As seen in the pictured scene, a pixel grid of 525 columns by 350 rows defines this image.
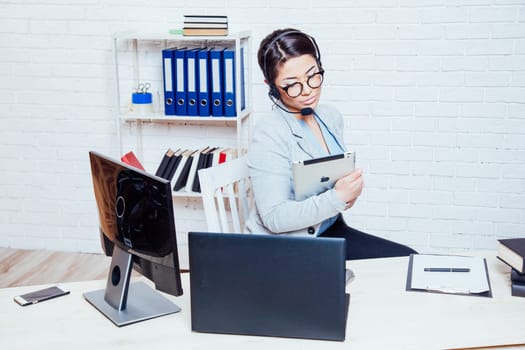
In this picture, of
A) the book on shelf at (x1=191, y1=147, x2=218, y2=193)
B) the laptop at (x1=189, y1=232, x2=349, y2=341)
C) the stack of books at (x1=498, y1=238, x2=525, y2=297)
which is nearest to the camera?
the laptop at (x1=189, y1=232, x2=349, y2=341)

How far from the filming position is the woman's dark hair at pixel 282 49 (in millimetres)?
2141

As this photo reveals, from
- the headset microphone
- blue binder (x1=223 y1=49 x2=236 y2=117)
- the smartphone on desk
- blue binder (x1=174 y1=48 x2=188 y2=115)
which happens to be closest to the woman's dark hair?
the headset microphone

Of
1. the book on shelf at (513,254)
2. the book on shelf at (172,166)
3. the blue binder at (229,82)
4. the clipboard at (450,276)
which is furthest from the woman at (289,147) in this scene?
the book on shelf at (172,166)

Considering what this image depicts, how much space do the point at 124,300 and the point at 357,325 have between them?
22.9 inches

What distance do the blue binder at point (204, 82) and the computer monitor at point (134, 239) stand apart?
4.96 feet

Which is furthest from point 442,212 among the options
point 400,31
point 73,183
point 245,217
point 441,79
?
point 73,183

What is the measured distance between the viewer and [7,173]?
3.84 meters

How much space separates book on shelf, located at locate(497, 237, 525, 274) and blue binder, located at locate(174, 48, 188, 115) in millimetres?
1867

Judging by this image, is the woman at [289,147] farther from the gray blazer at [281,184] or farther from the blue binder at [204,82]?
the blue binder at [204,82]

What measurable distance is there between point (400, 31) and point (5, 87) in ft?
6.95

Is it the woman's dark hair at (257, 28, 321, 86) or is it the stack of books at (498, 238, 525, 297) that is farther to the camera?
the woman's dark hair at (257, 28, 321, 86)

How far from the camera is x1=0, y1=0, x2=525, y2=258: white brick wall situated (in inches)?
131

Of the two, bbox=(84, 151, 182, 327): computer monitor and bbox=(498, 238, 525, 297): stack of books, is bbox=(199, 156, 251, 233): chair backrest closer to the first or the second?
bbox=(84, 151, 182, 327): computer monitor

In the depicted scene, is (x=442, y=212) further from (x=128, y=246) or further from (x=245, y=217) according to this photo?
(x=128, y=246)
